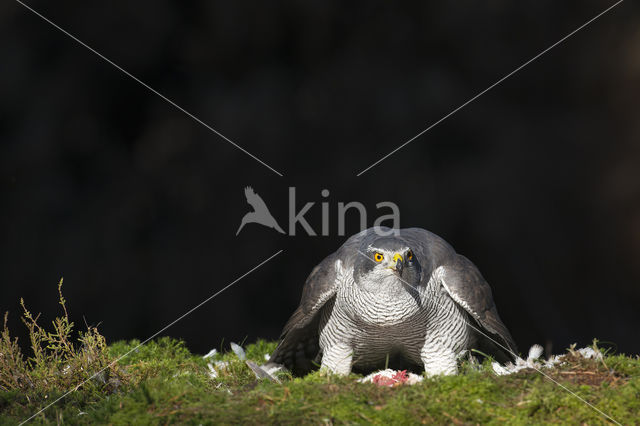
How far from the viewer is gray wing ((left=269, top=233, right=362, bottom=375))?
3.16 m

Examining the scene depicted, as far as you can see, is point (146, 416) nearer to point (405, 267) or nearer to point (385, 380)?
point (385, 380)

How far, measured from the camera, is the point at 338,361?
3.19m

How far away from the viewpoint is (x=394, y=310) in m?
2.89

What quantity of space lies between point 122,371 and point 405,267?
1382mm

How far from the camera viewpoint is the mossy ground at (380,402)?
1.98 metres

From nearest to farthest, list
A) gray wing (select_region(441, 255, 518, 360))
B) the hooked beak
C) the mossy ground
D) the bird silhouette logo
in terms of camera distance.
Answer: the mossy ground < the hooked beak < gray wing (select_region(441, 255, 518, 360)) < the bird silhouette logo

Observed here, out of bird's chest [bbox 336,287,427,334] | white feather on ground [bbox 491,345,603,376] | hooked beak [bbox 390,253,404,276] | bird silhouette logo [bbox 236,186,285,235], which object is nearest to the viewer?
white feather on ground [bbox 491,345,603,376]

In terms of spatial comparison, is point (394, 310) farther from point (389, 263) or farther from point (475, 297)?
point (475, 297)

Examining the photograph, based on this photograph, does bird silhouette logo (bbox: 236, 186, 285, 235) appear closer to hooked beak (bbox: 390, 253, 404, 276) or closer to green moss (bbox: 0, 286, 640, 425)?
hooked beak (bbox: 390, 253, 404, 276)

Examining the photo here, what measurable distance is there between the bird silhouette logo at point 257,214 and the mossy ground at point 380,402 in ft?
6.83

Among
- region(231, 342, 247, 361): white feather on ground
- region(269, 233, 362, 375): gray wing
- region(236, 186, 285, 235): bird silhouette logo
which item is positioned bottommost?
region(231, 342, 247, 361): white feather on ground

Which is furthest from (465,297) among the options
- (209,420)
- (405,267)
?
(209,420)

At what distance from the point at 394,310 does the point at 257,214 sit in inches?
70.8

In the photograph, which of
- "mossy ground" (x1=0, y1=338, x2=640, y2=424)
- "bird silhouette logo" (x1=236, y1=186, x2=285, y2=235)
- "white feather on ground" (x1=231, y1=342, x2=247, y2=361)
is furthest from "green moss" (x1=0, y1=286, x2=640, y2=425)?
"bird silhouette logo" (x1=236, y1=186, x2=285, y2=235)
